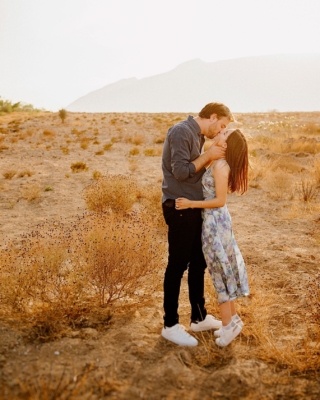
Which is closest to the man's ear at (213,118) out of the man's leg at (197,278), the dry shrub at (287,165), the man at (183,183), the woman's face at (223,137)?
the man at (183,183)

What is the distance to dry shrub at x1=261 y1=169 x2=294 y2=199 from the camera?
8.55 m

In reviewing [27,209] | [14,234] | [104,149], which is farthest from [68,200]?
[104,149]

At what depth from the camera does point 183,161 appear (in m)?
2.62

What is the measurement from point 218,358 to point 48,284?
1727 millimetres

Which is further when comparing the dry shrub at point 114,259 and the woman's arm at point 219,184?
the dry shrub at point 114,259

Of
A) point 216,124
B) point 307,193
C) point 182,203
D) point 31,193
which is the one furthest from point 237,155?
point 31,193

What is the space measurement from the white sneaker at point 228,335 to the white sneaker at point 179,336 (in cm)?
20

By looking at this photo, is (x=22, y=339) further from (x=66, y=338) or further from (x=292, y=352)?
(x=292, y=352)

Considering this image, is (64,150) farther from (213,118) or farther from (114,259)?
(213,118)

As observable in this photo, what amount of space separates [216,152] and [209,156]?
0.23 feet

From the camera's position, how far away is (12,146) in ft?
52.4

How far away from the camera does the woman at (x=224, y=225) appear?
110 inches

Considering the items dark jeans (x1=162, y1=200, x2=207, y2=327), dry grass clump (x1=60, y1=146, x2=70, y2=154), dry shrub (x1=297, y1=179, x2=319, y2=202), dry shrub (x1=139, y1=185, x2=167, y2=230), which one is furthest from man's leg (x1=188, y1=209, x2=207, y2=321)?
dry grass clump (x1=60, y1=146, x2=70, y2=154)

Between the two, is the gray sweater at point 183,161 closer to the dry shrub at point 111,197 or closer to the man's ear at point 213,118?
the man's ear at point 213,118
